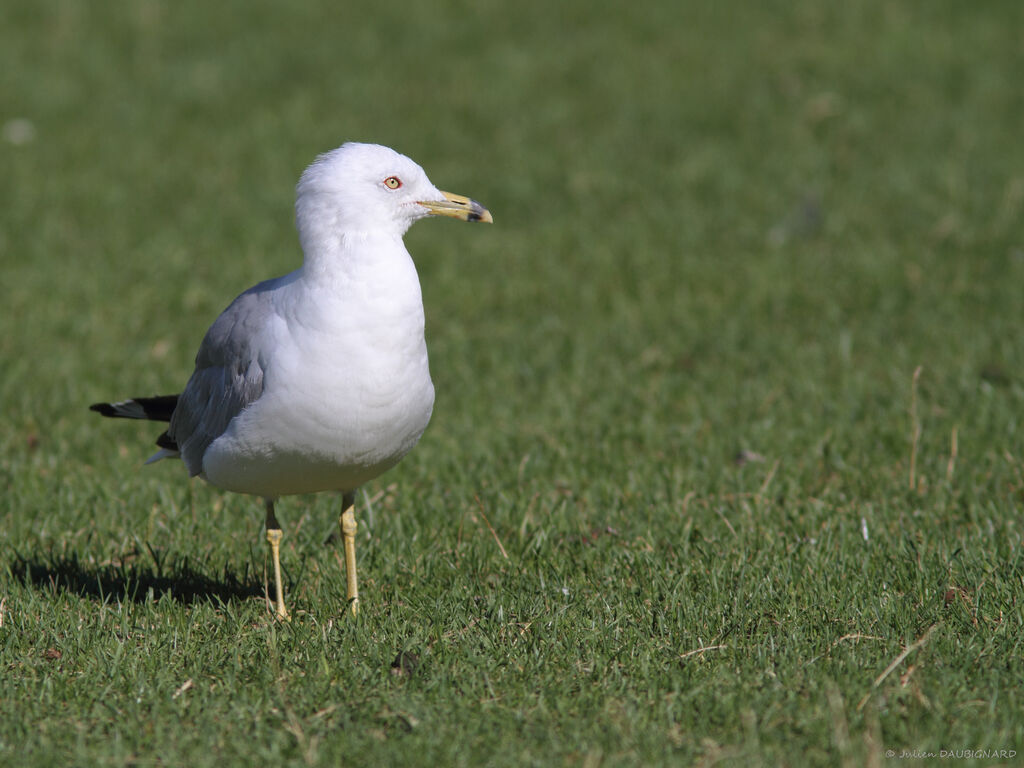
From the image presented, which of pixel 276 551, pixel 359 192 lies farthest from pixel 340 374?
pixel 276 551

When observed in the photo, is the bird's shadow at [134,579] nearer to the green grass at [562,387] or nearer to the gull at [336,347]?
the green grass at [562,387]

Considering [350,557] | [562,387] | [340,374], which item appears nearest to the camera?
[340,374]

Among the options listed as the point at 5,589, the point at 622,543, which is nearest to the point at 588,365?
the point at 622,543

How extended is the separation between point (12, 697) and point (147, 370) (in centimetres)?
359

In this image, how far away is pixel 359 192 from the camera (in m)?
4.27

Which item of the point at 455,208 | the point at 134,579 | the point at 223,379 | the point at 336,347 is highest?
the point at 455,208

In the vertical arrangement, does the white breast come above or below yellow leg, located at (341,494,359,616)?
above

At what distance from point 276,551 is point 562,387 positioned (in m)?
2.79

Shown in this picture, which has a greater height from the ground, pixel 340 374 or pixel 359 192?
pixel 359 192

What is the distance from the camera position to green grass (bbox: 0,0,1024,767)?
12.5 feet

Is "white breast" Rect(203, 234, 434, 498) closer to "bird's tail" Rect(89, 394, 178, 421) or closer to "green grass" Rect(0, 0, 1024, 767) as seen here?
"green grass" Rect(0, 0, 1024, 767)

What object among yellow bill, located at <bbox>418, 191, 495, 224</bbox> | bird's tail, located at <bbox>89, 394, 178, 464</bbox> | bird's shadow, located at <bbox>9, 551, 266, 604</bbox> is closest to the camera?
yellow bill, located at <bbox>418, 191, 495, 224</bbox>

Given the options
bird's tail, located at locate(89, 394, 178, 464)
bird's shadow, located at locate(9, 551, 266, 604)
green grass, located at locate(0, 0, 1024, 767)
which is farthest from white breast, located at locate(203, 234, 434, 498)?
bird's tail, located at locate(89, 394, 178, 464)

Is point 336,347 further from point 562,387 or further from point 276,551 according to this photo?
point 562,387
